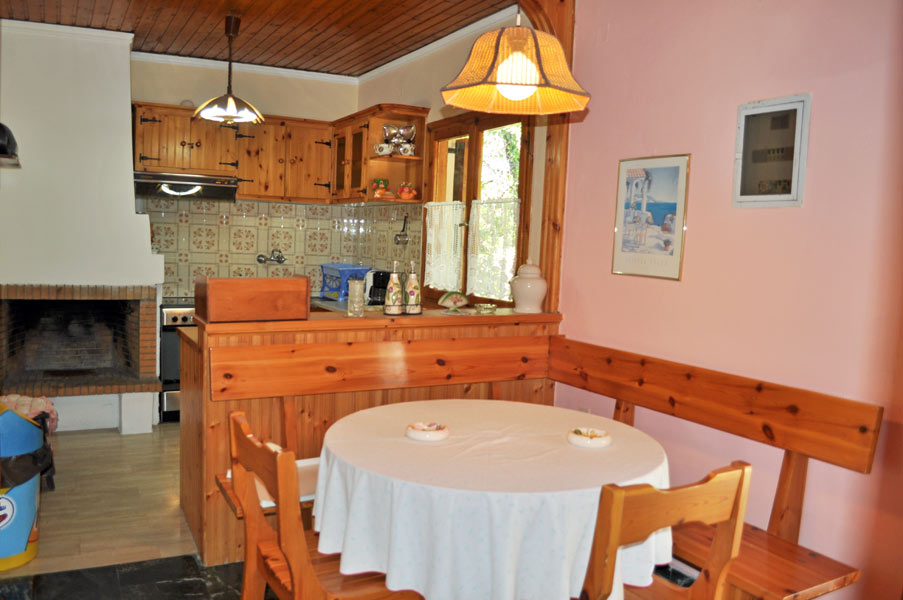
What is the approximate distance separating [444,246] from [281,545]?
3.17m

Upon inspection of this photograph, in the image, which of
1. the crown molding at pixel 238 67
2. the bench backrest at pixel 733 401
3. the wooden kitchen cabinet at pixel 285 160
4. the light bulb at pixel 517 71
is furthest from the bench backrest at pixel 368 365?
the crown molding at pixel 238 67

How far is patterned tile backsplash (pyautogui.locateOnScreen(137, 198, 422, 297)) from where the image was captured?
5703 millimetres

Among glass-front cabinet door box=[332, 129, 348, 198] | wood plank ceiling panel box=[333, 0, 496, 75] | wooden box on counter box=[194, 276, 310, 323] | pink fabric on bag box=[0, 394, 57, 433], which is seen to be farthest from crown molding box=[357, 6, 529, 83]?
pink fabric on bag box=[0, 394, 57, 433]

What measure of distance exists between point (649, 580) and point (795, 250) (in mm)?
1230

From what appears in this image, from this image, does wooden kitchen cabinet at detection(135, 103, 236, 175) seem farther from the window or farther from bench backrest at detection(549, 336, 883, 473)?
bench backrest at detection(549, 336, 883, 473)

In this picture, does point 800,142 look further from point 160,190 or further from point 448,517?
point 160,190

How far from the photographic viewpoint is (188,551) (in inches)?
122

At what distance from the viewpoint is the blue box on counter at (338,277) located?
5711 mm

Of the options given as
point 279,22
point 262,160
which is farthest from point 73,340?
point 279,22

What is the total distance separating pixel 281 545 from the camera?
1776mm

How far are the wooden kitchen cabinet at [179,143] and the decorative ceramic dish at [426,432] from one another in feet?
12.9

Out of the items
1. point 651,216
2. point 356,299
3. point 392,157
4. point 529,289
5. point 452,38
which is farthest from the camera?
point 392,157

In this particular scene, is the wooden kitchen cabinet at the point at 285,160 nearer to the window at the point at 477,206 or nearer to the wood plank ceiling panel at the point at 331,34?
the wood plank ceiling panel at the point at 331,34

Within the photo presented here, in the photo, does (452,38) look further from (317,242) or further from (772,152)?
(772,152)
